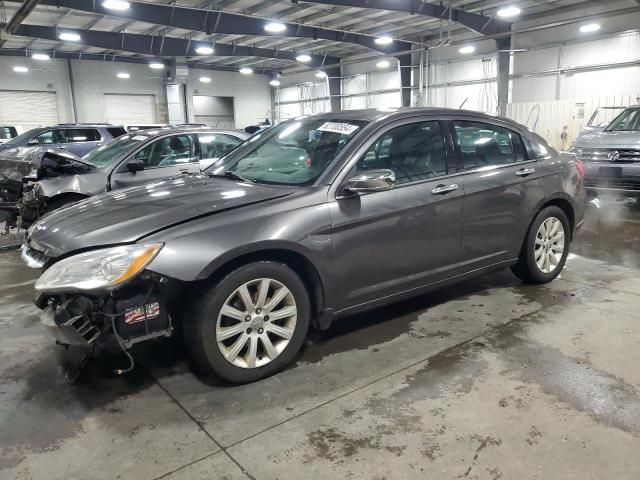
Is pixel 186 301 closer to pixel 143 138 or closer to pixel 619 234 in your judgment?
pixel 143 138

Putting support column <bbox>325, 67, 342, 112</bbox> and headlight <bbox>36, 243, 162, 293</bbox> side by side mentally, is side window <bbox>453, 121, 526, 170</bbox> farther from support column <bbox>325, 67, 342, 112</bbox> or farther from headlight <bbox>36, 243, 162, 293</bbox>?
support column <bbox>325, 67, 342, 112</bbox>

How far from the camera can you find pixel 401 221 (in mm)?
3221

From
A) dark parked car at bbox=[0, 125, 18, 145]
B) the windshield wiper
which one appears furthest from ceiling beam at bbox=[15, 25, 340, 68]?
the windshield wiper

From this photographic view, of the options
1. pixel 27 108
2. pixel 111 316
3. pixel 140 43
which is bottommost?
pixel 111 316

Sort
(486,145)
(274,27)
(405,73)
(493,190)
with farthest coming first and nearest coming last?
1. (405,73)
2. (274,27)
3. (486,145)
4. (493,190)

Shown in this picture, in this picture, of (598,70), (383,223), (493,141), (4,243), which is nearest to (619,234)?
(493,141)

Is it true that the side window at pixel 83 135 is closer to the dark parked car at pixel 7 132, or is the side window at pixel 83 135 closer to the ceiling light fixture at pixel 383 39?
the dark parked car at pixel 7 132

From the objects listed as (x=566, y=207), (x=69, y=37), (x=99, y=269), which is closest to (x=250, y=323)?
(x=99, y=269)

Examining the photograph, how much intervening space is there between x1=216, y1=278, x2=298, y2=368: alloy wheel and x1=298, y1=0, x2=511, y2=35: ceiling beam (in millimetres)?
10218

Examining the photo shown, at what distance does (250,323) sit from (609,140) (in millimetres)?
8073

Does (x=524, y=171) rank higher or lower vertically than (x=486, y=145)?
lower

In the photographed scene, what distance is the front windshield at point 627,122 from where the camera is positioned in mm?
8758

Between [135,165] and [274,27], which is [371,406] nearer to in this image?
[135,165]

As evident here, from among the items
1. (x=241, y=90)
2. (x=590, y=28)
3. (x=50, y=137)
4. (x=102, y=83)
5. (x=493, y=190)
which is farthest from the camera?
(x=241, y=90)
